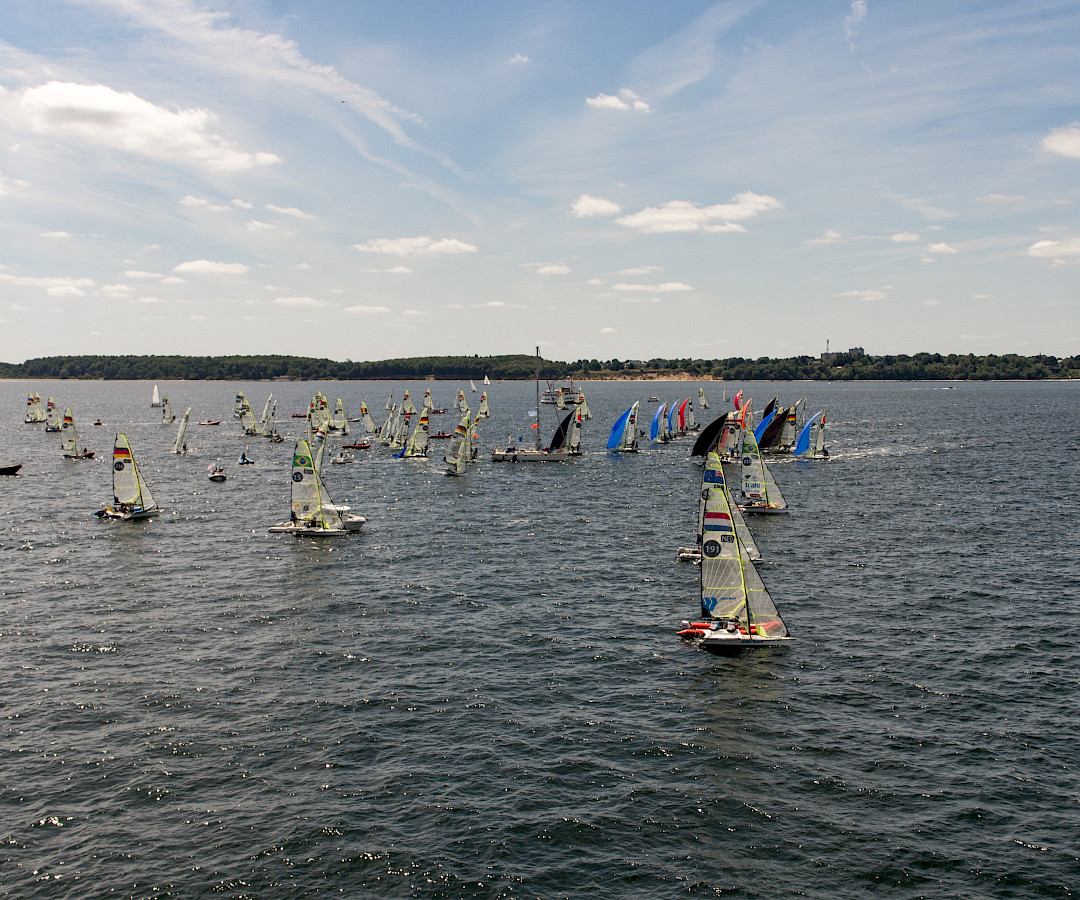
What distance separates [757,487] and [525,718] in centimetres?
4821

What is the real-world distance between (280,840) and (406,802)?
432 centimetres

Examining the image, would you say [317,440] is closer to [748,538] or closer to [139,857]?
[748,538]

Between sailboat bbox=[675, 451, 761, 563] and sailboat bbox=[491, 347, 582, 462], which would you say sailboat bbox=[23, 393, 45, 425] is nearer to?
sailboat bbox=[491, 347, 582, 462]

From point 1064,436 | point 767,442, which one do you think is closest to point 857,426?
point 1064,436

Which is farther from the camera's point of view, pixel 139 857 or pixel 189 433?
pixel 189 433

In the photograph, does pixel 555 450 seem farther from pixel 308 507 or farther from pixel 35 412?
pixel 35 412

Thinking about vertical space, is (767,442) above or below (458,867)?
above

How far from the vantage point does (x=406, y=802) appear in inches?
1072

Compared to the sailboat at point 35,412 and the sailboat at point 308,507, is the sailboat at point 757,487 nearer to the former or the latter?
the sailboat at point 308,507

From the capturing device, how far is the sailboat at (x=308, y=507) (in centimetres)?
6469

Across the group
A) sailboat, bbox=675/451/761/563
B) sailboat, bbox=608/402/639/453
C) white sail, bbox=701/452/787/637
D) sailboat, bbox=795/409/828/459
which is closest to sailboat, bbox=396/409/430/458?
sailboat, bbox=608/402/639/453

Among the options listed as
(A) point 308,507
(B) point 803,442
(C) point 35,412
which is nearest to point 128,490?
(A) point 308,507

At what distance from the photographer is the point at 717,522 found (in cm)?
4131

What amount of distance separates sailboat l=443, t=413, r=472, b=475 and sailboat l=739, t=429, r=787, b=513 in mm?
39147
